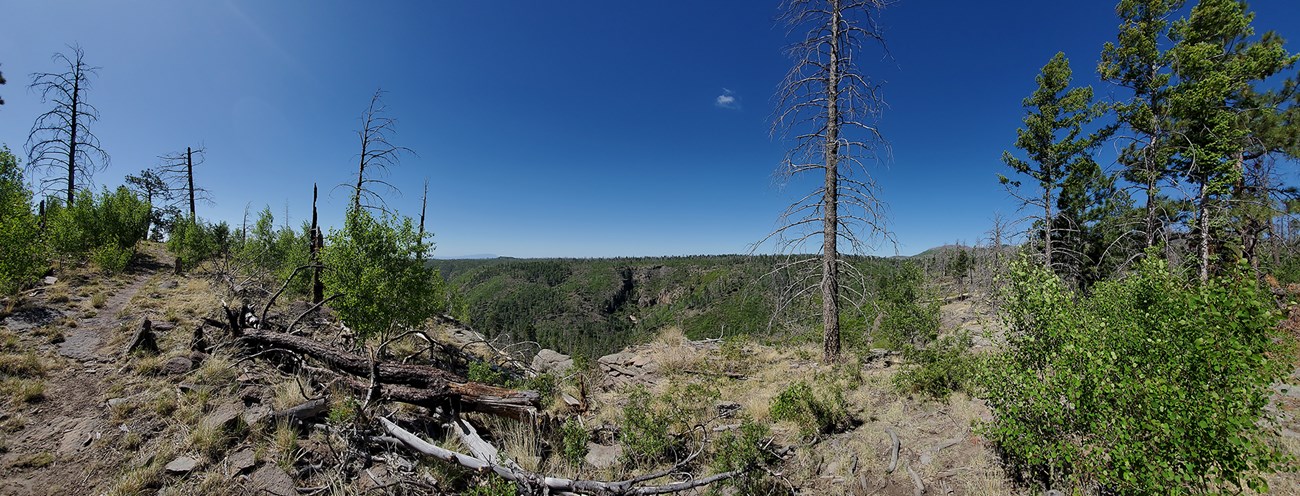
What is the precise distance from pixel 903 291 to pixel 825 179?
8.10m

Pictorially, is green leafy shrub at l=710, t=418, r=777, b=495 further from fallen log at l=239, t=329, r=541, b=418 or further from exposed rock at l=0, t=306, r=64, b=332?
exposed rock at l=0, t=306, r=64, b=332

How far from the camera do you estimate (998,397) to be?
4.43 m

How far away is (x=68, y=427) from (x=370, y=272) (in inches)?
150

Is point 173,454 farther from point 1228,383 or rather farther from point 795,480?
point 1228,383

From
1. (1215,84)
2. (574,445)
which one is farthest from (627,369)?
→ (1215,84)

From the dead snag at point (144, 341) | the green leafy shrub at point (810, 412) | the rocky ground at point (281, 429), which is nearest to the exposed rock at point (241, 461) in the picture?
the rocky ground at point (281, 429)

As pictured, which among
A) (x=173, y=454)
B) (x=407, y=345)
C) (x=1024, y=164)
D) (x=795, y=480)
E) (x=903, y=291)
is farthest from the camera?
(x=1024, y=164)

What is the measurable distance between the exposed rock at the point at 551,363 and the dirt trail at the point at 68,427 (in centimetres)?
667

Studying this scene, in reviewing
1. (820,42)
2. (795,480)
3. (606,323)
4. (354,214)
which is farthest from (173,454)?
(606,323)

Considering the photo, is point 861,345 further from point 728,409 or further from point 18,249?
Answer: point 18,249

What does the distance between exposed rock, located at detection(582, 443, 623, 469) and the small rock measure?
4.50 metres

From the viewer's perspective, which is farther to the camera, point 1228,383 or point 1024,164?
point 1024,164

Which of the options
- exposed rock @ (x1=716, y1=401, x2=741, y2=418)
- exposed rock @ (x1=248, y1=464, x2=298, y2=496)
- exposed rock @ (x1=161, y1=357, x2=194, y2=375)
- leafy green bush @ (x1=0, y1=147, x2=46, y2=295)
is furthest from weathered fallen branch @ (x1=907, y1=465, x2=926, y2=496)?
leafy green bush @ (x1=0, y1=147, x2=46, y2=295)

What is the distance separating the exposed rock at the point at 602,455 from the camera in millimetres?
5605
